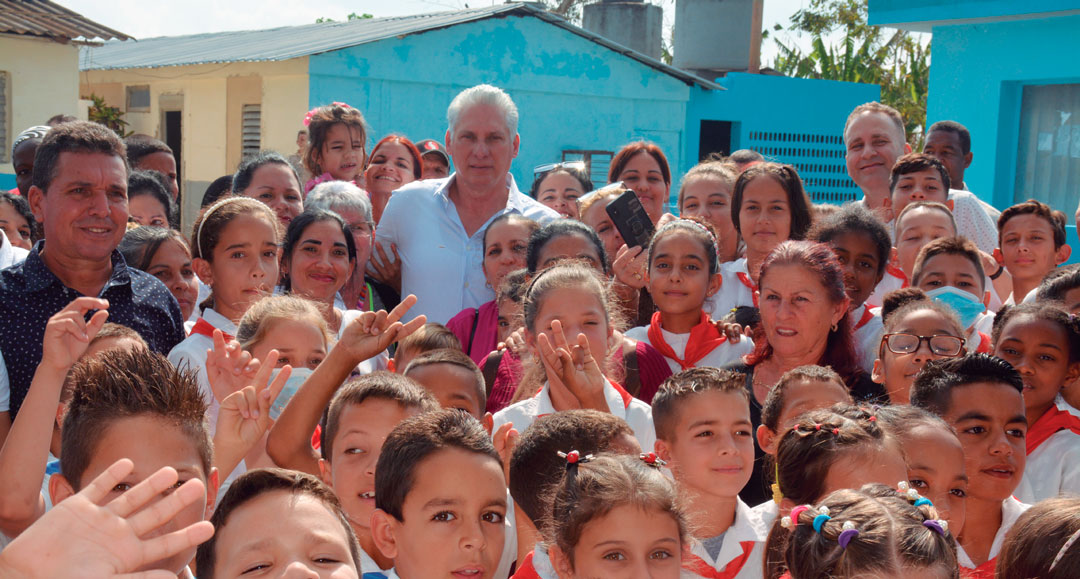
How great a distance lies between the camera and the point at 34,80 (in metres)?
14.1

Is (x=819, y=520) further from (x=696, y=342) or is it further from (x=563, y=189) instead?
(x=563, y=189)

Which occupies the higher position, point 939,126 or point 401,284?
point 939,126

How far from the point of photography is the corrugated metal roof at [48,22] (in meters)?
13.7

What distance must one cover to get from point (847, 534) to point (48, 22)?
14848mm

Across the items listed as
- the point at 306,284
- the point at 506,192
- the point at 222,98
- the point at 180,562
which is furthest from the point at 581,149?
the point at 180,562

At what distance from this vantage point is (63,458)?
235 centimetres

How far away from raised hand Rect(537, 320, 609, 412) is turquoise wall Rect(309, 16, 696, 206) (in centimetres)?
997

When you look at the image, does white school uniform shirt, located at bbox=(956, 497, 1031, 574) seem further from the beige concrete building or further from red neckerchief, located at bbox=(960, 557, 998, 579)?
the beige concrete building

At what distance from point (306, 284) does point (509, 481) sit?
5.61 feet

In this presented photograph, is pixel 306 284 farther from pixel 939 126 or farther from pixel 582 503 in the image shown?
pixel 939 126

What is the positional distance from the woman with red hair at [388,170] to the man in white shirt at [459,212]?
42.2 inches

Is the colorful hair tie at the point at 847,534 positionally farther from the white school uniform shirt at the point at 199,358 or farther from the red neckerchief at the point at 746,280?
the red neckerchief at the point at 746,280

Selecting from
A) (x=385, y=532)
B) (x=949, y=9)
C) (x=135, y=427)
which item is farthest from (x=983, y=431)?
(x=949, y=9)

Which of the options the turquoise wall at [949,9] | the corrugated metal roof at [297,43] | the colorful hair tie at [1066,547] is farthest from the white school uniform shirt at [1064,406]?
the corrugated metal roof at [297,43]
